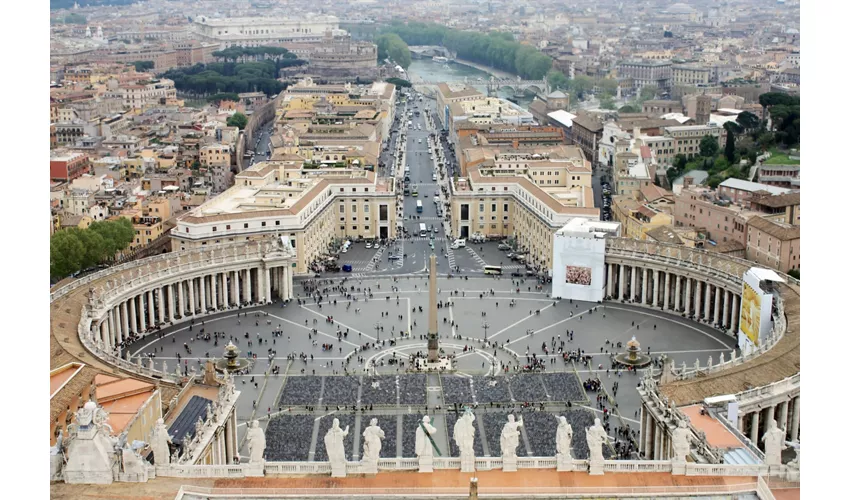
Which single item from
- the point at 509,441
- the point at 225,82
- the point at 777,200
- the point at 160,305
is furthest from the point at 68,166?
the point at 225,82

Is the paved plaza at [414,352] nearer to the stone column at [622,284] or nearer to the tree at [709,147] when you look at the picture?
the stone column at [622,284]

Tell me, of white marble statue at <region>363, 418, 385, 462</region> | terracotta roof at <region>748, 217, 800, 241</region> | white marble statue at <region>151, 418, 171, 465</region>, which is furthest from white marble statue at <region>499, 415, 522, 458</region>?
terracotta roof at <region>748, 217, 800, 241</region>

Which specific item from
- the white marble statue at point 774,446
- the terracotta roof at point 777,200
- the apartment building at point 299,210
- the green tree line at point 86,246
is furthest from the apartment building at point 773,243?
the green tree line at point 86,246

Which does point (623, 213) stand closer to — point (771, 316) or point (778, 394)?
point (771, 316)

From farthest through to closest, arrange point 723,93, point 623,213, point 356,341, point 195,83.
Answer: point 195,83 → point 723,93 → point 623,213 → point 356,341

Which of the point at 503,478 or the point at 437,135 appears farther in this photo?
the point at 437,135

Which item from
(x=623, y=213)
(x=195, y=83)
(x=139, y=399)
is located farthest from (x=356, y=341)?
(x=195, y=83)
